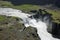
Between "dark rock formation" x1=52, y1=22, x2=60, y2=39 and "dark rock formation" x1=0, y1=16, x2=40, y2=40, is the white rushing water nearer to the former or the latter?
"dark rock formation" x1=52, y1=22, x2=60, y2=39

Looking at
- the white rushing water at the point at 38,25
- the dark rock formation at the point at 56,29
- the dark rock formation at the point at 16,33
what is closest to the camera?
the dark rock formation at the point at 16,33

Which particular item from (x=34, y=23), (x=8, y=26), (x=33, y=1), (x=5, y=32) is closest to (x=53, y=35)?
(x=34, y=23)

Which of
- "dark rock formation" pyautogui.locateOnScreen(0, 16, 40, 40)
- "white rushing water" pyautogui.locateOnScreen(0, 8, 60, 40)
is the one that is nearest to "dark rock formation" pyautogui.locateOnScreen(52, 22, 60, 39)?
"white rushing water" pyautogui.locateOnScreen(0, 8, 60, 40)

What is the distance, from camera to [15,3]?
7800 cm


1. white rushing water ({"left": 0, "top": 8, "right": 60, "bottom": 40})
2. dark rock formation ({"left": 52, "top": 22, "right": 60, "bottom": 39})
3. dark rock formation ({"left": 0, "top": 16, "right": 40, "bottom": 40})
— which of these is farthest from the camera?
dark rock formation ({"left": 52, "top": 22, "right": 60, "bottom": 39})

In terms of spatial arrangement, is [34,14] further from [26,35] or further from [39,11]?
[26,35]

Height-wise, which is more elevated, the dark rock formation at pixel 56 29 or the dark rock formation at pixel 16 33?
the dark rock formation at pixel 16 33

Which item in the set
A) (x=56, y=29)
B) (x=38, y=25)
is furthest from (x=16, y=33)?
(x=38, y=25)

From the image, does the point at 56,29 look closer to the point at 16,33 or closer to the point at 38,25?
the point at 38,25

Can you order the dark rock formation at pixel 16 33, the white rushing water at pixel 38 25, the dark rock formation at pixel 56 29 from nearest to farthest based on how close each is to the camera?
the dark rock formation at pixel 16 33, the white rushing water at pixel 38 25, the dark rock formation at pixel 56 29

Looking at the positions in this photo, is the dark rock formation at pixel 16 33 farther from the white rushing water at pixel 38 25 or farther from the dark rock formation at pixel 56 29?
the dark rock formation at pixel 56 29

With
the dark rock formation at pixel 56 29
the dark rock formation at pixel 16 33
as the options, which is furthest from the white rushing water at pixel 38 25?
the dark rock formation at pixel 16 33

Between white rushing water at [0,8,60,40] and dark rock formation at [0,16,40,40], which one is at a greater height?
dark rock formation at [0,16,40,40]

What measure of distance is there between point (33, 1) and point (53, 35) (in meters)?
31.5
